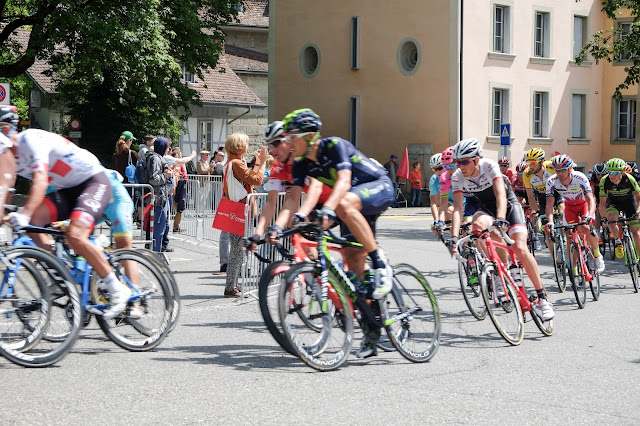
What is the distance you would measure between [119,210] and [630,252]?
8463 mm

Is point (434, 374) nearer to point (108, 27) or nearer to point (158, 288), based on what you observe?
point (158, 288)

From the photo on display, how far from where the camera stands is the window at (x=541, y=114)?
45.3 metres

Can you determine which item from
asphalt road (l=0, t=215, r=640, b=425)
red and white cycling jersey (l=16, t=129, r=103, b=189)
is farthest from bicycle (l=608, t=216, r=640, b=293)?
red and white cycling jersey (l=16, t=129, r=103, b=189)

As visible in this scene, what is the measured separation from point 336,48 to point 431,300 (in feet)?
129

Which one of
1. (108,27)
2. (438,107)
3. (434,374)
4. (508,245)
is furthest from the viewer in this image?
(438,107)

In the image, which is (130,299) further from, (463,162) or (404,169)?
(404,169)

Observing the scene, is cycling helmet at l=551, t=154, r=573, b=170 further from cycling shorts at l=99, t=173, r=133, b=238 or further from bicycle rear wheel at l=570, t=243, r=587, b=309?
cycling shorts at l=99, t=173, r=133, b=238

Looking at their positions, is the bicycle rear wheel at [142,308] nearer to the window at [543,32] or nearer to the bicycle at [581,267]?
the bicycle at [581,267]

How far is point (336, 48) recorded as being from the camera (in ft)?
153

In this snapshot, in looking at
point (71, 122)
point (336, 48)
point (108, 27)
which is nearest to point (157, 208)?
point (108, 27)

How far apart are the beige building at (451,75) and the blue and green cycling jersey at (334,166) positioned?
3414 cm

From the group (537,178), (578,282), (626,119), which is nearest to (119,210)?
(578,282)

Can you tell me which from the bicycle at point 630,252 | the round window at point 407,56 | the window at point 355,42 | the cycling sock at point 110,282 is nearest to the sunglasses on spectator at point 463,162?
the cycling sock at point 110,282

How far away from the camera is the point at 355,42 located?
45656mm
